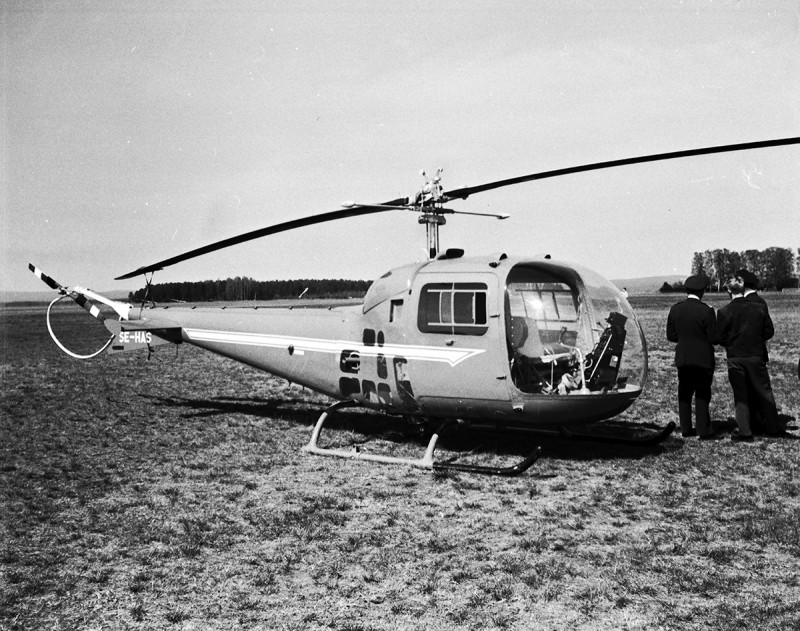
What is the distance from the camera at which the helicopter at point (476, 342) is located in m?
7.70

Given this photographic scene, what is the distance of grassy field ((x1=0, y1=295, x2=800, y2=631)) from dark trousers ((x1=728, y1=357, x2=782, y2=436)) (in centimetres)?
32

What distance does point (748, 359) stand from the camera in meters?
9.38

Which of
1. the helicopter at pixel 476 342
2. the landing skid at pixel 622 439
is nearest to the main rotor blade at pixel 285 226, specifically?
the helicopter at pixel 476 342

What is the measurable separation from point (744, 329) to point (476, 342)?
4.23 meters

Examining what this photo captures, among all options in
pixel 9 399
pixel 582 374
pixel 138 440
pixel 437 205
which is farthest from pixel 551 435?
pixel 9 399

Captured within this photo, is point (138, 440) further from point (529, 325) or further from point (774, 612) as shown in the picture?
point (774, 612)

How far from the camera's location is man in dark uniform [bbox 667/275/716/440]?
359 inches

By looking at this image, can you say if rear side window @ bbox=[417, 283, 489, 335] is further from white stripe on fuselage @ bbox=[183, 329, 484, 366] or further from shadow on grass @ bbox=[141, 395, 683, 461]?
shadow on grass @ bbox=[141, 395, 683, 461]

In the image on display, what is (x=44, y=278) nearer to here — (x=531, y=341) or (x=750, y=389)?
(x=531, y=341)

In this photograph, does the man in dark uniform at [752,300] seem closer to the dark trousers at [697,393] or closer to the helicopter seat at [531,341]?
the dark trousers at [697,393]

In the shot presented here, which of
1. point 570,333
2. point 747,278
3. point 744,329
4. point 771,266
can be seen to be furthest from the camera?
point 771,266

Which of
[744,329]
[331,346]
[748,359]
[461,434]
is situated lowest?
[461,434]

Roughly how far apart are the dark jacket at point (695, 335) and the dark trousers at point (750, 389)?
0.58 meters

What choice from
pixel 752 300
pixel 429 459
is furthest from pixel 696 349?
pixel 429 459
